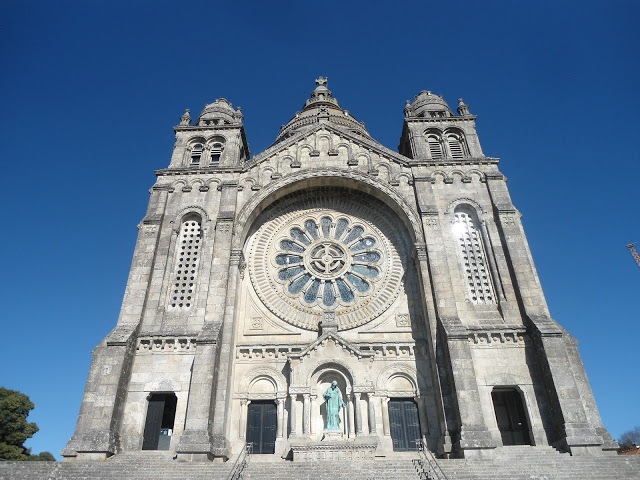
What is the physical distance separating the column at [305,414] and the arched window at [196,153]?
562 inches

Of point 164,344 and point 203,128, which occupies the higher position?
point 203,128

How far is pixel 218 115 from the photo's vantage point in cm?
2731

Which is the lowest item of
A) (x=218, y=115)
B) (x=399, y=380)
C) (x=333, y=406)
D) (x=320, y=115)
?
(x=333, y=406)

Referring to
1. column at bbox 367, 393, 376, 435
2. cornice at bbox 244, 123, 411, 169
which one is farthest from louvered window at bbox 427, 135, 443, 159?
column at bbox 367, 393, 376, 435

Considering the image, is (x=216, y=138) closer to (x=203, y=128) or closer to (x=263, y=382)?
(x=203, y=128)

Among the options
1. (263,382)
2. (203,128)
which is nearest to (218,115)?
(203,128)

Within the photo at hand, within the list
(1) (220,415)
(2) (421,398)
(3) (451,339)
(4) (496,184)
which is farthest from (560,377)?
(1) (220,415)

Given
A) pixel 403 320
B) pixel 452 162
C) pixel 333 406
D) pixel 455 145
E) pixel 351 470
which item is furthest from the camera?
pixel 455 145

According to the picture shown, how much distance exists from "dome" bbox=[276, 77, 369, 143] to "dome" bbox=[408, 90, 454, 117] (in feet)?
21.3

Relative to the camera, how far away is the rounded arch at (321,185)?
21.8 metres

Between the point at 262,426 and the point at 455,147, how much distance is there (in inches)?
687

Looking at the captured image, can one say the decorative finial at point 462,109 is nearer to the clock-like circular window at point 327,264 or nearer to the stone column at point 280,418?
the clock-like circular window at point 327,264

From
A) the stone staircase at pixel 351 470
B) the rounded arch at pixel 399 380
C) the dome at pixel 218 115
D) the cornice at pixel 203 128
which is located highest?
the dome at pixel 218 115

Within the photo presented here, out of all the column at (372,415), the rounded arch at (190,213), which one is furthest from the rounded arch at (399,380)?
the rounded arch at (190,213)
